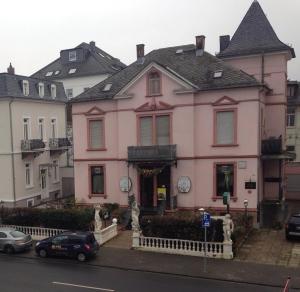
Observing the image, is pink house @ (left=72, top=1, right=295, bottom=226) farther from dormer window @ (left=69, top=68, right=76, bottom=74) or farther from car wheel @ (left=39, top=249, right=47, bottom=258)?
dormer window @ (left=69, top=68, right=76, bottom=74)

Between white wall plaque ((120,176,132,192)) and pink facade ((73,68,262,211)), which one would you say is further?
white wall plaque ((120,176,132,192))

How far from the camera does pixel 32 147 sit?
3494 cm

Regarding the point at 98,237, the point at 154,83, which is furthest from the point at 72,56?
the point at 98,237

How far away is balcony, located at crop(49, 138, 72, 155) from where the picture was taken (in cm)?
3869

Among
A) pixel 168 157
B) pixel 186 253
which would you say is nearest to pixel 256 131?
pixel 168 157

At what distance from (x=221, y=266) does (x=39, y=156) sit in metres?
23.1

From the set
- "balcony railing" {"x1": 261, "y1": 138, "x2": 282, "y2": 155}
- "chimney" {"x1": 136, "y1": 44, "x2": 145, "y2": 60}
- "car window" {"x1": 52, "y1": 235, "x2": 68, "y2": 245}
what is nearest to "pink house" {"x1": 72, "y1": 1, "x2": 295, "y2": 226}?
"balcony railing" {"x1": 261, "y1": 138, "x2": 282, "y2": 155}

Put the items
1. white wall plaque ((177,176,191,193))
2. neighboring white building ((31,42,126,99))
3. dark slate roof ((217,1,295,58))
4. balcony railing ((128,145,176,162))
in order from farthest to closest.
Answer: neighboring white building ((31,42,126,99)) < dark slate roof ((217,1,295,58)) < white wall plaque ((177,176,191,193)) < balcony railing ((128,145,176,162))

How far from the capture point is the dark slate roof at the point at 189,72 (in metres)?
27.3

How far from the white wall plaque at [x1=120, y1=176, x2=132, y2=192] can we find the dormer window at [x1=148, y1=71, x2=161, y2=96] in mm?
6551

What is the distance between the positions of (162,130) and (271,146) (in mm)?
7713

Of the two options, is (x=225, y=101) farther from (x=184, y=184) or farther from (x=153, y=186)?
(x=153, y=186)

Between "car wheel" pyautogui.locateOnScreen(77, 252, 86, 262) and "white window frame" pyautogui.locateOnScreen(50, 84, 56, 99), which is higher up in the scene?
"white window frame" pyautogui.locateOnScreen(50, 84, 56, 99)

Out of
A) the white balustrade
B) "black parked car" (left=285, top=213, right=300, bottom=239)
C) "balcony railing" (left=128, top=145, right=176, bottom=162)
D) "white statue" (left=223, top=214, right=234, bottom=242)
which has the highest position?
"balcony railing" (left=128, top=145, right=176, bottom=162)
